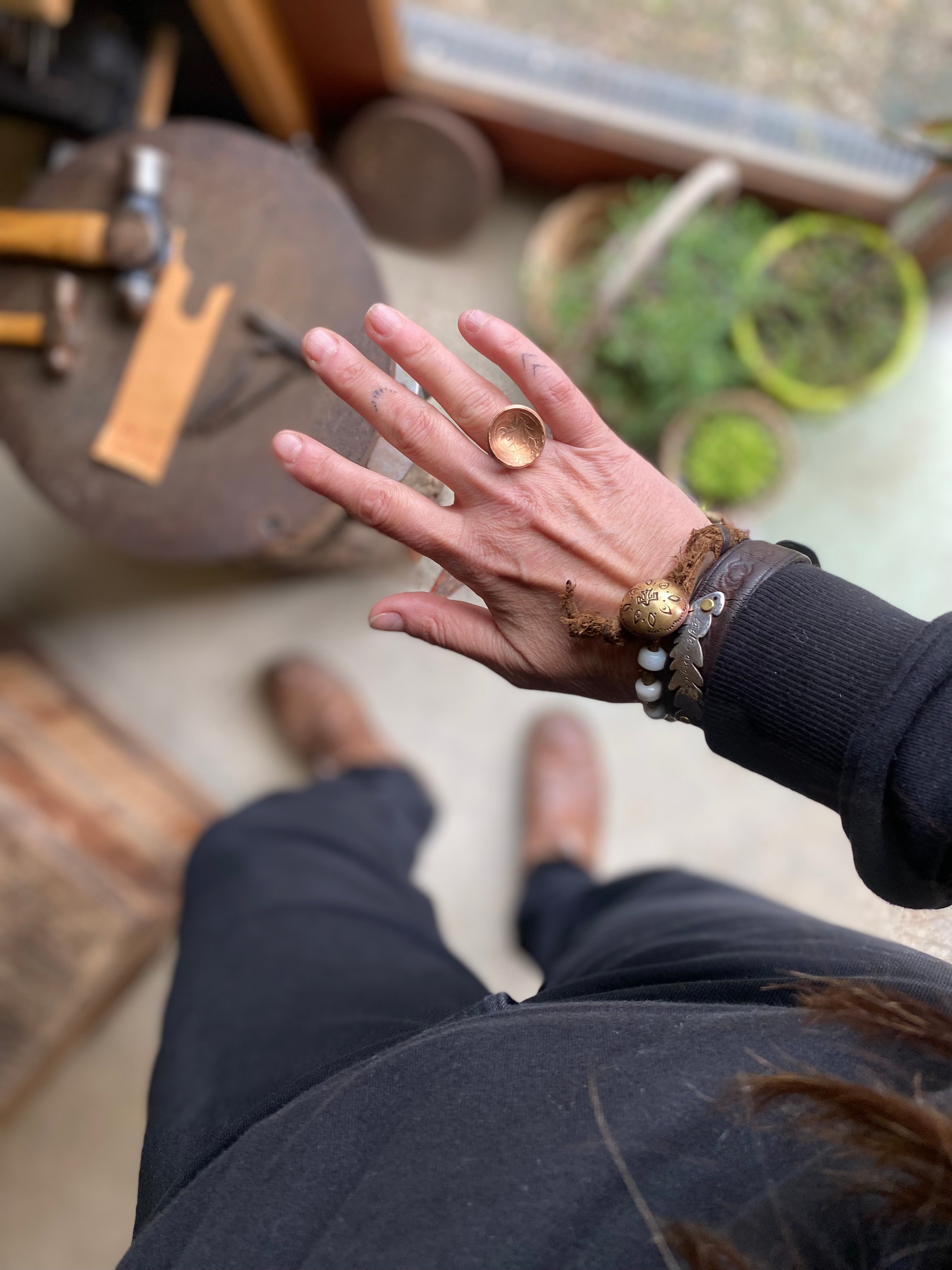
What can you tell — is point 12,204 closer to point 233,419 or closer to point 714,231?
point 233,419

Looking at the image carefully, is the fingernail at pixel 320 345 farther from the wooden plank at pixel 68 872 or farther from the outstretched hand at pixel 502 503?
the wooden plank at pixel 68 872

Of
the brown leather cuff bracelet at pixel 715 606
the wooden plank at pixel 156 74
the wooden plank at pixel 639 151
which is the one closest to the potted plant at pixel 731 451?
the wooden plank at pixel 639 151

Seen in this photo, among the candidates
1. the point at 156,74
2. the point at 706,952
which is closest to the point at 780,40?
the point at 156,74

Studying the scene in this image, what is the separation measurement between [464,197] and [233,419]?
3.31ft

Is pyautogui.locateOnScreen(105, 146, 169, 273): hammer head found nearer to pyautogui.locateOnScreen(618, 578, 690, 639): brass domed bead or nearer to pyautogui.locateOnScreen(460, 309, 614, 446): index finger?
pyautogui.locateOnScreen(460, 309, 614, 446): index finger

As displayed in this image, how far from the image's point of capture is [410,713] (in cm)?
186

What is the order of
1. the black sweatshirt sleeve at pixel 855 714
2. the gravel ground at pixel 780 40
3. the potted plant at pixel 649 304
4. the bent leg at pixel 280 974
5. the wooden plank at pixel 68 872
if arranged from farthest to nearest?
the potted plant at pixel 649 304
the gravel ground at pixel 780 40
the wooden plank at pixel 68 872
the bent leg at pixel 280 974
the black sweatshirt sleeve at pixel 855 714

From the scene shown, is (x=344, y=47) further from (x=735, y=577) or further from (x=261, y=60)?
(x=735, y=577)

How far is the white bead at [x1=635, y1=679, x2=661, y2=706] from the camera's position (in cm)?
66

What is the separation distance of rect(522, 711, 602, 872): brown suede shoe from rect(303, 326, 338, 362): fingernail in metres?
1.22

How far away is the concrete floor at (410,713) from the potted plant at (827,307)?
0.18 m

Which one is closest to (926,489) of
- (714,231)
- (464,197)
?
(714,231)

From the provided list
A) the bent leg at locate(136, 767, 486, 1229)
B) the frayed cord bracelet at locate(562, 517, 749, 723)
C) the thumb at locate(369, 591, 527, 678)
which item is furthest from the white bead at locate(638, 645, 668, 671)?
the bent leg at locate(136, 767, 486, 1229)

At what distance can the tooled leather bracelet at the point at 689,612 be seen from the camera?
2.03 feet
